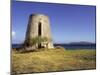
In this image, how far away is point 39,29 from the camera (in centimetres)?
362

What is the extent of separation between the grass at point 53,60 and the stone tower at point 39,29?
0.12 m

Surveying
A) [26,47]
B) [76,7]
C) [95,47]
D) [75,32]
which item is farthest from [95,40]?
[26,47]

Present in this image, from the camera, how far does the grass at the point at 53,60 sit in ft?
11.4

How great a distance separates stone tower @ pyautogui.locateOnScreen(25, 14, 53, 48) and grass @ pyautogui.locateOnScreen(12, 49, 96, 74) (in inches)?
4.7

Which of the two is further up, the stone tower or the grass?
the stone tower

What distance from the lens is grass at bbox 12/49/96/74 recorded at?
3.48 meters

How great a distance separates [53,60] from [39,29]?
516 mm

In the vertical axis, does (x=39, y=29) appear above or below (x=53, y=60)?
above

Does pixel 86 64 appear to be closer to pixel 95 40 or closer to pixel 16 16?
pixel 95 40

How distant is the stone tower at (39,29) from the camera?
3.55 metres

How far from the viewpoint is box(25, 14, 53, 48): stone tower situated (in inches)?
140

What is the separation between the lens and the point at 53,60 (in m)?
3.68

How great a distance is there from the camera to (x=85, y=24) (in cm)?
391

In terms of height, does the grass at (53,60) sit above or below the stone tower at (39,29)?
below
